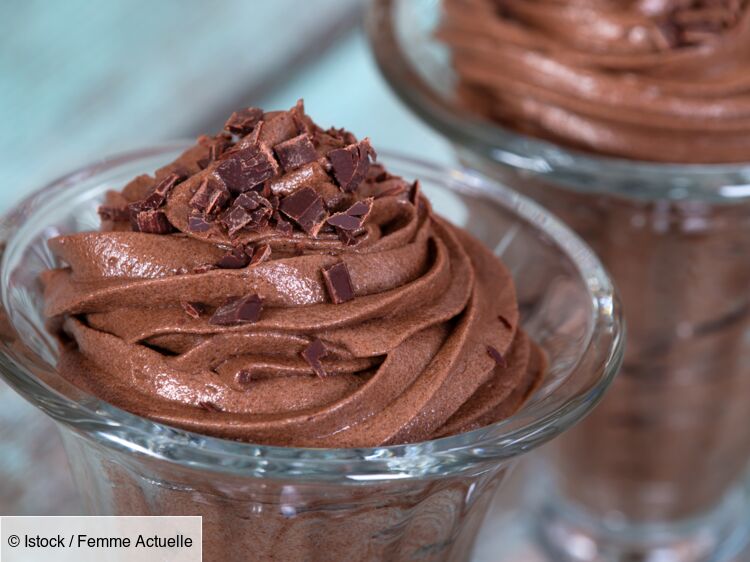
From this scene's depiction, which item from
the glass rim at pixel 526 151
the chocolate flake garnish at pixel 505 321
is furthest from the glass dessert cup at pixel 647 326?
the chocolate flake garnish at pixel 505 321

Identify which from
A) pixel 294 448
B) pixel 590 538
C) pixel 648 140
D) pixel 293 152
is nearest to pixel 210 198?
pixel 293 152

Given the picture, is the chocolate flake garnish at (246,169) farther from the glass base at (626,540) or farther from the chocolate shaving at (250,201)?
the glass base at (626,540)

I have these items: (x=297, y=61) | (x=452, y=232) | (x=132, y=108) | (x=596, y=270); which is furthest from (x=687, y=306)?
(x=297, y=61)

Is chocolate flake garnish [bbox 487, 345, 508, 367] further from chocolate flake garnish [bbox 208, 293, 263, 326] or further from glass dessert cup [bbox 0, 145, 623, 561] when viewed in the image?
chocolate flake garnish [bbox 208, 293, 263, 326]

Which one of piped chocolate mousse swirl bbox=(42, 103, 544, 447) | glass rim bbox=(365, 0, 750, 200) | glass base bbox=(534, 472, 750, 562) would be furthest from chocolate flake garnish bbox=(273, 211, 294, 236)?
glass base bbox=(534, 472, 750, 562)

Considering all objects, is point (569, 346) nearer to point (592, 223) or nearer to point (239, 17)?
Answer: point (592, 223)

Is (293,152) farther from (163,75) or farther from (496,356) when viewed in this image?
(163,75)
